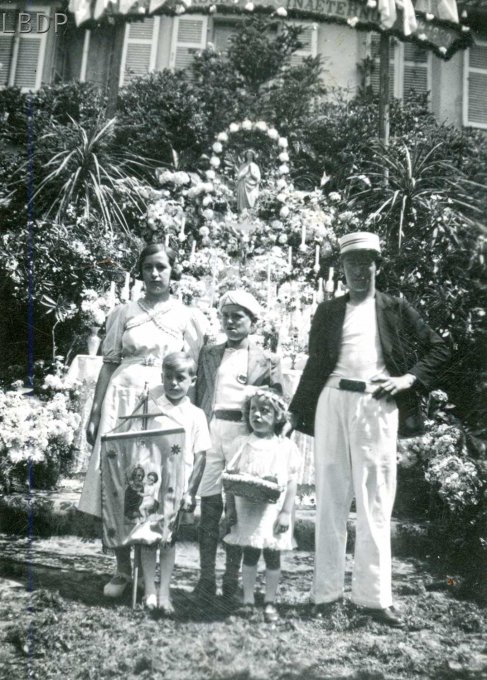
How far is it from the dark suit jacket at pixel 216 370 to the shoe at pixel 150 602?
995 mm

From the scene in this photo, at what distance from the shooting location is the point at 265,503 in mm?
3297

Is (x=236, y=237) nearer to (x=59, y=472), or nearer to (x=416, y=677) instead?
(x=59, y=472)

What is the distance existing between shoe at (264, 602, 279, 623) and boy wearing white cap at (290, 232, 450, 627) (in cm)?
23

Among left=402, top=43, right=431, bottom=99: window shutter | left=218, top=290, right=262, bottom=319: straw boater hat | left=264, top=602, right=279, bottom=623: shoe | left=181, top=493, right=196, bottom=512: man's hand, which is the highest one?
left=402, top=43, right=431, bottom=99: window shutter

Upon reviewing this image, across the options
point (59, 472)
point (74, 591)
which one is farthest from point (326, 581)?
point (59, 472)

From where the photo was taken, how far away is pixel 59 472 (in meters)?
5.25

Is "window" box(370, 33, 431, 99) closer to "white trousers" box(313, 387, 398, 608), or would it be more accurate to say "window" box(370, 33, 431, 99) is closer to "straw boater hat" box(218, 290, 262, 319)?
"straw boater hat" box(218, 290, 262, 319)

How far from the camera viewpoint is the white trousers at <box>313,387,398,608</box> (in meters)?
3.12

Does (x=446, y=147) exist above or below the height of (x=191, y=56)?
below

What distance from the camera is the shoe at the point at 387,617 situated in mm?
3066

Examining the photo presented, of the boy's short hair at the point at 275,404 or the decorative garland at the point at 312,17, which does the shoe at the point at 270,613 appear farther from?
the decorative garland at the point at 312,17

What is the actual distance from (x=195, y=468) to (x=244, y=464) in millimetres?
252

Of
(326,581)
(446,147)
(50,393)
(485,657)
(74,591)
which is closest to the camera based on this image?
(485,657)

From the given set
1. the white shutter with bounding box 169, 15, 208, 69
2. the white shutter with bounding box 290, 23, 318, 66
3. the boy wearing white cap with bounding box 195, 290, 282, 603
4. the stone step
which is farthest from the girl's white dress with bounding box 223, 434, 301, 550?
the white shutter with bounding box 169, 15, 208, 69
